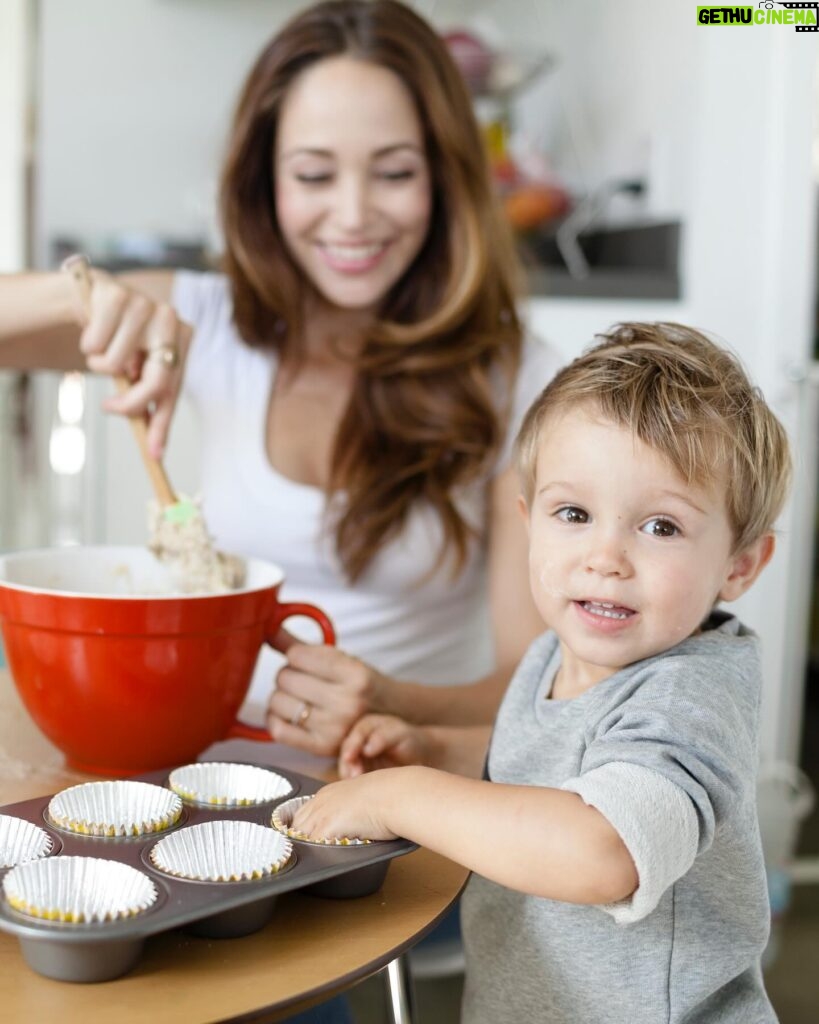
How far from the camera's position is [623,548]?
0.69 meters

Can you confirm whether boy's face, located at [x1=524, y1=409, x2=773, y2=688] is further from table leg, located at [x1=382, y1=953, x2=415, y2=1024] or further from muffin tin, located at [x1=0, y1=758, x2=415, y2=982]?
table leg, located at [x1=382, y1=953, x2=415, y2=1024]

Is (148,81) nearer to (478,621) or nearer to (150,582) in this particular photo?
(478,621)

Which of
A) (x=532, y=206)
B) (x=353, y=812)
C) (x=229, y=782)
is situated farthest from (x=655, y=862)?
(x=532, y=206)

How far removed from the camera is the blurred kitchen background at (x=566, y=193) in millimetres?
2094

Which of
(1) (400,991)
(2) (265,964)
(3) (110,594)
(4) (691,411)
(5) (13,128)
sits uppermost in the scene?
(5) (13,128)

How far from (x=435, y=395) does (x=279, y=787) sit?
2.21 feet

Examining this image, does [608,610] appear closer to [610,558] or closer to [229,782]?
[610,558]

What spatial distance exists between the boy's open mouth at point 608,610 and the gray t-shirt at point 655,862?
35 millimetres

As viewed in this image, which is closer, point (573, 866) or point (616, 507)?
point (573, 866)

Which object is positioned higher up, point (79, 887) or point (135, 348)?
point (135, 348)

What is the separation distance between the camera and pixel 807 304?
6.98 feet

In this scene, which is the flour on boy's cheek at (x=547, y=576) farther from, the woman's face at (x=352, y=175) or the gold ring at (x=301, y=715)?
the woman's face at (x=352, y=175)

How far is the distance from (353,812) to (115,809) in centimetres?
13

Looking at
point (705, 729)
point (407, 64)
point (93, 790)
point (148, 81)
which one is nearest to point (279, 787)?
point (93, 790)
